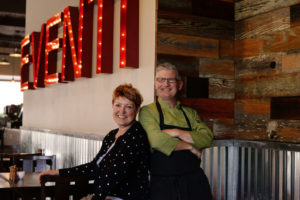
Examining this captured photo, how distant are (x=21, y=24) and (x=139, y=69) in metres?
10.2

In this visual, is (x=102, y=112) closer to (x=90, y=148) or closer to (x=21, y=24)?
(x=90, y=148)

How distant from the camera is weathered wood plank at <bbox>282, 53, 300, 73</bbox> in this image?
3.03m

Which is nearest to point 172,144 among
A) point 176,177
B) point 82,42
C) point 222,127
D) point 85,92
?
point 176,177

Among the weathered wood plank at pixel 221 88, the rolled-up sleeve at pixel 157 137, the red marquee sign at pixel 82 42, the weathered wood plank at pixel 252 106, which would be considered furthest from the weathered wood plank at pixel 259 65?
the rolled-up sleeve at pixel 157 137

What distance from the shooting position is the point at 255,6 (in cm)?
345

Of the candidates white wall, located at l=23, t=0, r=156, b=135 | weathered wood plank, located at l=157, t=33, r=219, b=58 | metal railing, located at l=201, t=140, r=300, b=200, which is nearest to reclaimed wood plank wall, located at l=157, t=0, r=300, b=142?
weathered wood plank, located at l=157, t=33, r=219, b=58

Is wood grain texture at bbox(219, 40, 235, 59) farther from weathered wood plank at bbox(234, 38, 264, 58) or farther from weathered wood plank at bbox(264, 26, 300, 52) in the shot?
weathered wood plank at bbox(264, 26, 300, 52)

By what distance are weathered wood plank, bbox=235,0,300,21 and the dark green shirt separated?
1282 mm

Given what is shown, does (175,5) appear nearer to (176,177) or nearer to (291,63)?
(291,63)

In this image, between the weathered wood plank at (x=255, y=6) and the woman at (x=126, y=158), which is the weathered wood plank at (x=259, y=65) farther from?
the woman at (x=126, y=158)

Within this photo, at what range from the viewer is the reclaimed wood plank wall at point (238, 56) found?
3.12 m

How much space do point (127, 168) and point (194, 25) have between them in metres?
1.65

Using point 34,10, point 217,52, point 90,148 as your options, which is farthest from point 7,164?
point 217,52

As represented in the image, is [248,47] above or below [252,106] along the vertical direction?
above
